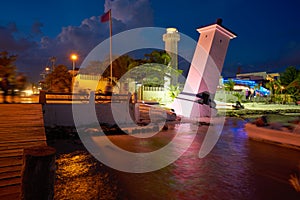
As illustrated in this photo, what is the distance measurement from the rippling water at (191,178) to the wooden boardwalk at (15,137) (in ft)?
2.92

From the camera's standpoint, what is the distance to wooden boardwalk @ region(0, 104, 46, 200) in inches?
155

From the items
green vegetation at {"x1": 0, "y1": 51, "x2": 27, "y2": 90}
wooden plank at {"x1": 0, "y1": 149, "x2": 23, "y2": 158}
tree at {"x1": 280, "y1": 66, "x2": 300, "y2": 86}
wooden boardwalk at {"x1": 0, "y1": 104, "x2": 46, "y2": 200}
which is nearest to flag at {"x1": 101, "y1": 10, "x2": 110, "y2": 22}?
green vegetation at {"x1": 0, "y1": 51, "x2": 27, "y2": 90}

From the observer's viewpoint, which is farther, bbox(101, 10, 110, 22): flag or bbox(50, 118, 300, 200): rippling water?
bbox(101, 10, 110, 22): flag

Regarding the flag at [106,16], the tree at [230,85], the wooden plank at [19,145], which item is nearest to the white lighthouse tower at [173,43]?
the tree at [230,85]

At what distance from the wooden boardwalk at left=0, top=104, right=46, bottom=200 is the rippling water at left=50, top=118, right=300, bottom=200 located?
2.92ft

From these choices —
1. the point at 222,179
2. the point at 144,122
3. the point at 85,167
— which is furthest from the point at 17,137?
the point at 144,122

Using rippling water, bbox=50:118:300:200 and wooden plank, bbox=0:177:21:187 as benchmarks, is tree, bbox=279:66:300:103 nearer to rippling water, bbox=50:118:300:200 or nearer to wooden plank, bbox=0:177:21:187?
rippling water, bbox=50:118:300:200

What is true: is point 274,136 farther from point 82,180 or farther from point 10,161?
point 10,161

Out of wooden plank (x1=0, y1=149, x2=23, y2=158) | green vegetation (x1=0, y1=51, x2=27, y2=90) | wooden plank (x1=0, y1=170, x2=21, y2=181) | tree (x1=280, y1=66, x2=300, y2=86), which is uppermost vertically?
tree (x1=280, y1=66, x2=300, y2=86)

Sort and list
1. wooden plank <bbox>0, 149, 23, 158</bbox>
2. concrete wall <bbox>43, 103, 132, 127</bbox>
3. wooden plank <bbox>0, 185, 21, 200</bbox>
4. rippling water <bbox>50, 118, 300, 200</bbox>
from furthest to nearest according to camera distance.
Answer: concrete wall <bbox>43, 103, 132, 127</bbox>, wooden plank <bbox>0, 149, 23, 158</bbox>, rippling water <bbox>50, 118, 300, 200</bbox>, wooden plank <bbox>0, 185, 21, 200</bbox>

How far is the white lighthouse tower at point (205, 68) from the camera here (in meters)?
18.9

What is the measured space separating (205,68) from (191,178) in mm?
16032

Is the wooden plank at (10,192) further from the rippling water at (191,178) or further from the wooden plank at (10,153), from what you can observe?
the wooden plank at (10,153)

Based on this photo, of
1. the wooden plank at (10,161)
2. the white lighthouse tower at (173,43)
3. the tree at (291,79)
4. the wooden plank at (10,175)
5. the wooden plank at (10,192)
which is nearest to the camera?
the wooden plank at (10,192)
